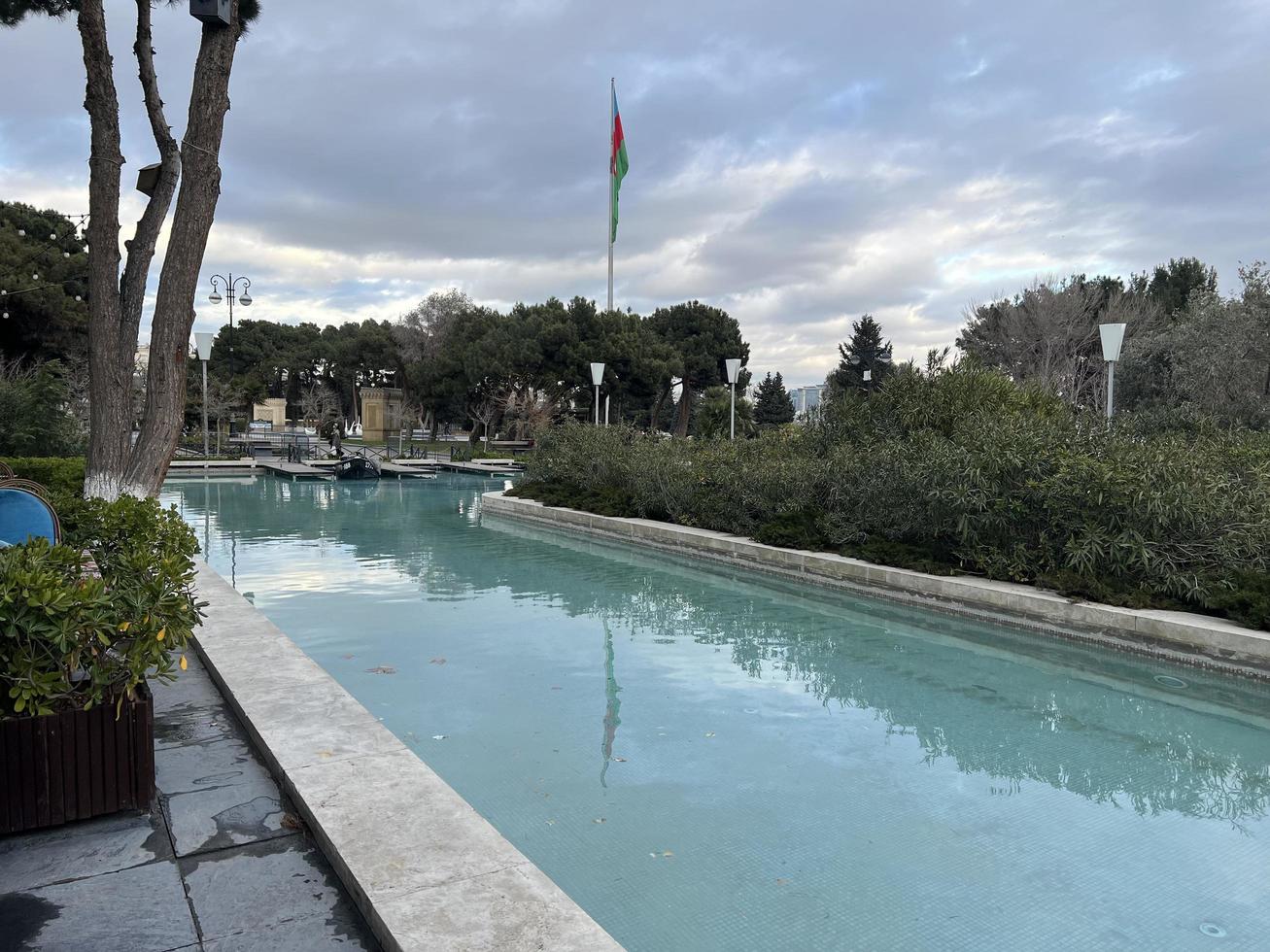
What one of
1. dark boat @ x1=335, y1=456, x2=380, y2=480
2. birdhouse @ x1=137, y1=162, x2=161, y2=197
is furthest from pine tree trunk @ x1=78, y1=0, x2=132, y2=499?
dark boat @ x1=335, y1=456, x2=380, y2=480

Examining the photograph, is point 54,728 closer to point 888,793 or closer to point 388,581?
point 888,793

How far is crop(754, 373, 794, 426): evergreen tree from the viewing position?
161ft

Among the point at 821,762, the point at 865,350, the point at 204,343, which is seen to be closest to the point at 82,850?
the point at 821,762

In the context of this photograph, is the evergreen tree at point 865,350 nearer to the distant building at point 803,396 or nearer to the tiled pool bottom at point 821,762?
the distant building at point 803,396

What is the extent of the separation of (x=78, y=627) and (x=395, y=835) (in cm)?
121

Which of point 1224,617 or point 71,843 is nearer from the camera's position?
point 71,843

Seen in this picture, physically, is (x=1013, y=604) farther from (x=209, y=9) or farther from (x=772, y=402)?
(x=772, y=402)

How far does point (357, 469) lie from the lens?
24.5 metres

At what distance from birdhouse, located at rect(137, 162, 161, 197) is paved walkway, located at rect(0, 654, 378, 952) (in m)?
6.80

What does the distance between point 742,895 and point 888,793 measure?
1.23 metres

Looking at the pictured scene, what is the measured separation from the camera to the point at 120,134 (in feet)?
26.8

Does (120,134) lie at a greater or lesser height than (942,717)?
greater

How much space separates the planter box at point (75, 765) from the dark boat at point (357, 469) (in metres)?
22.3

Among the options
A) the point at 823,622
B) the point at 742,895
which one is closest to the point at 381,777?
the point at 742,895
